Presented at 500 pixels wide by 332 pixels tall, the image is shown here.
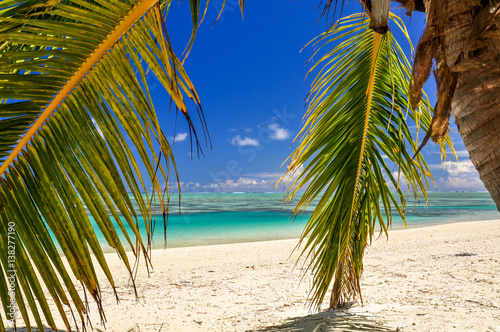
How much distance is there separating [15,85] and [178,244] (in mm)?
12182

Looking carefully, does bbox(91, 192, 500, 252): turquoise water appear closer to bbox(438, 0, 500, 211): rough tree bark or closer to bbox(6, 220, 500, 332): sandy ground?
bbox(438, 0, 500, 211): rough tree bark

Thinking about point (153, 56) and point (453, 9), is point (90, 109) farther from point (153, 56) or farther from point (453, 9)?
point (453, 9)

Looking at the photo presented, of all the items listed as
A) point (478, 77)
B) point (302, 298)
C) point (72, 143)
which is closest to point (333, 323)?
point (302, 298)

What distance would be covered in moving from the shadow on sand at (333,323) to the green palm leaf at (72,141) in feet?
7.26

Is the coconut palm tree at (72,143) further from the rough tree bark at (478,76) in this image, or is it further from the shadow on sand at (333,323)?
the shadow on sand at (333,323)

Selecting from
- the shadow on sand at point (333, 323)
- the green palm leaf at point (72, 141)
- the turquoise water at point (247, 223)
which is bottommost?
the turquoise water at point (247, 223)

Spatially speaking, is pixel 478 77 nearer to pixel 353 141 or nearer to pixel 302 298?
pixel 353 141

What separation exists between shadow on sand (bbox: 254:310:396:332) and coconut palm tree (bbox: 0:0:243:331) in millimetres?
2204

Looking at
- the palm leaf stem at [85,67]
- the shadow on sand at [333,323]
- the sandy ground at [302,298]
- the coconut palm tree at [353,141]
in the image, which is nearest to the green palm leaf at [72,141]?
the palm leaf stem at [85,67]

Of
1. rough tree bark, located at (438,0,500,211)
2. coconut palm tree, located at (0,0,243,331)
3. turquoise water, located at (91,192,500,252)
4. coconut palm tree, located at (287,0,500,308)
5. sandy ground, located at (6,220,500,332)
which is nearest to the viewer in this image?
coconut palm tree, located at (0,0,243,331)

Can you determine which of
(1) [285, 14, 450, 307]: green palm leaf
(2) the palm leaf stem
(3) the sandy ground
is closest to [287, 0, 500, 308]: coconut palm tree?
(1) [285, 14, 450, 307]: green palm leaf

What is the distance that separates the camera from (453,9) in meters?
1.44

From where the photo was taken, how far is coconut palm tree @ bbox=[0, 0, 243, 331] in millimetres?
978

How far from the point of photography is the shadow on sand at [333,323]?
105 inches
